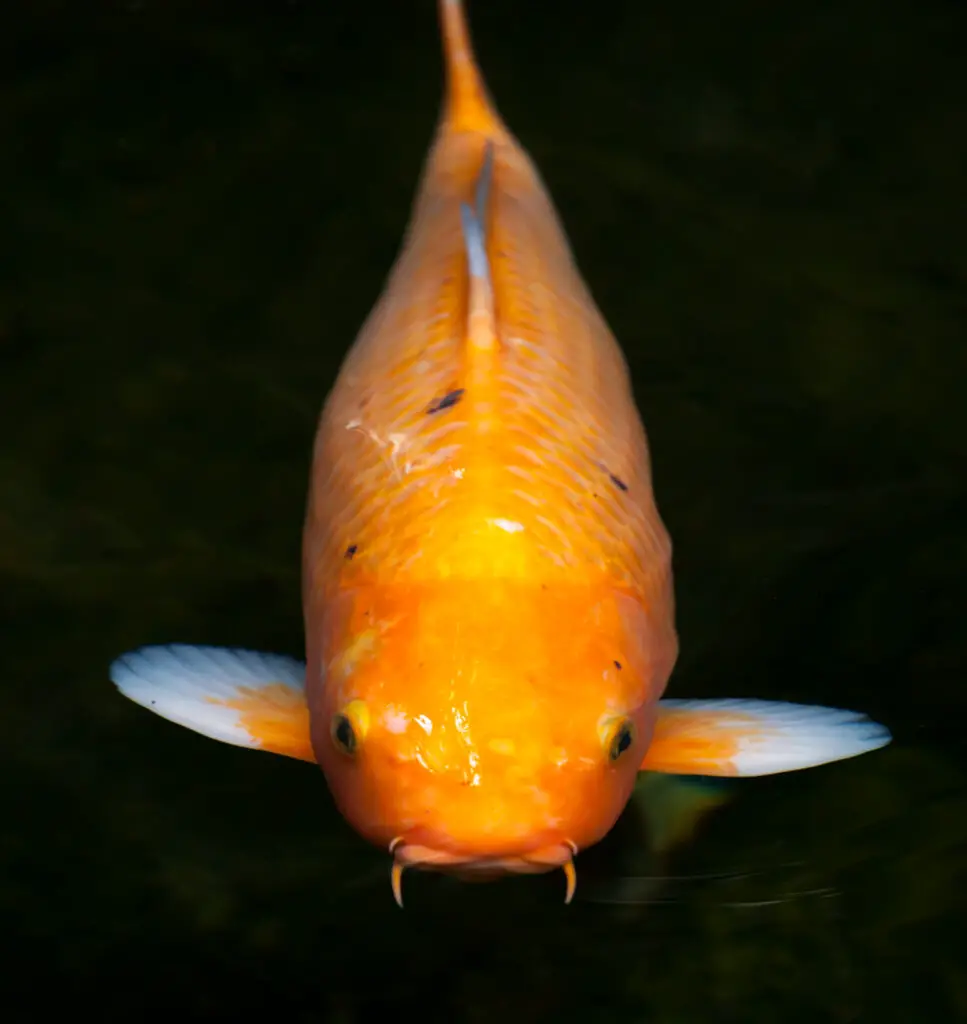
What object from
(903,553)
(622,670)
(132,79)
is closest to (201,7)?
(132,79)

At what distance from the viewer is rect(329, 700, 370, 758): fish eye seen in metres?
2.22

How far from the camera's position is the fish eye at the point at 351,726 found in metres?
2.22

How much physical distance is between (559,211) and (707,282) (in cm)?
62

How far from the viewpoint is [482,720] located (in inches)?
85.0

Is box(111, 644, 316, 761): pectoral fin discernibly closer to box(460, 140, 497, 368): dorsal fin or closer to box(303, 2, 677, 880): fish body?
box(303, 2, 677, 880): fish body

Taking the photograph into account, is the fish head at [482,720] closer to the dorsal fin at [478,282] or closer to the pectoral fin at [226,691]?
the pectoral fin at [226,691]

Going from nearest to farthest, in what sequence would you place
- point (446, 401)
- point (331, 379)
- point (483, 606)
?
point (483, 606)
point (446, 401)
point (331, 379)

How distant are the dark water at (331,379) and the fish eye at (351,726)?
81cm

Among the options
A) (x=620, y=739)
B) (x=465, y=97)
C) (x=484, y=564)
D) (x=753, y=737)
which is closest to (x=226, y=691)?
(x=484, y=564)

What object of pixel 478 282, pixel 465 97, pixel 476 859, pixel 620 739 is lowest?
pixel 476 859

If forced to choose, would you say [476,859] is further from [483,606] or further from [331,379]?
[331,379]

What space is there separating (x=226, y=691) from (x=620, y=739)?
0.98m

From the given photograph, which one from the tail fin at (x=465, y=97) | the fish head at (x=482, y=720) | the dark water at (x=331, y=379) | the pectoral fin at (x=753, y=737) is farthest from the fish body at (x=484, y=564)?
the dark water at (x=331, y=379)

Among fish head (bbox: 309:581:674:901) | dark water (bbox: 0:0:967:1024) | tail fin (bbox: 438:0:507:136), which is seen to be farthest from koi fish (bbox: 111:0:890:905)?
dark water (bbox: 0:0:967:1024)
